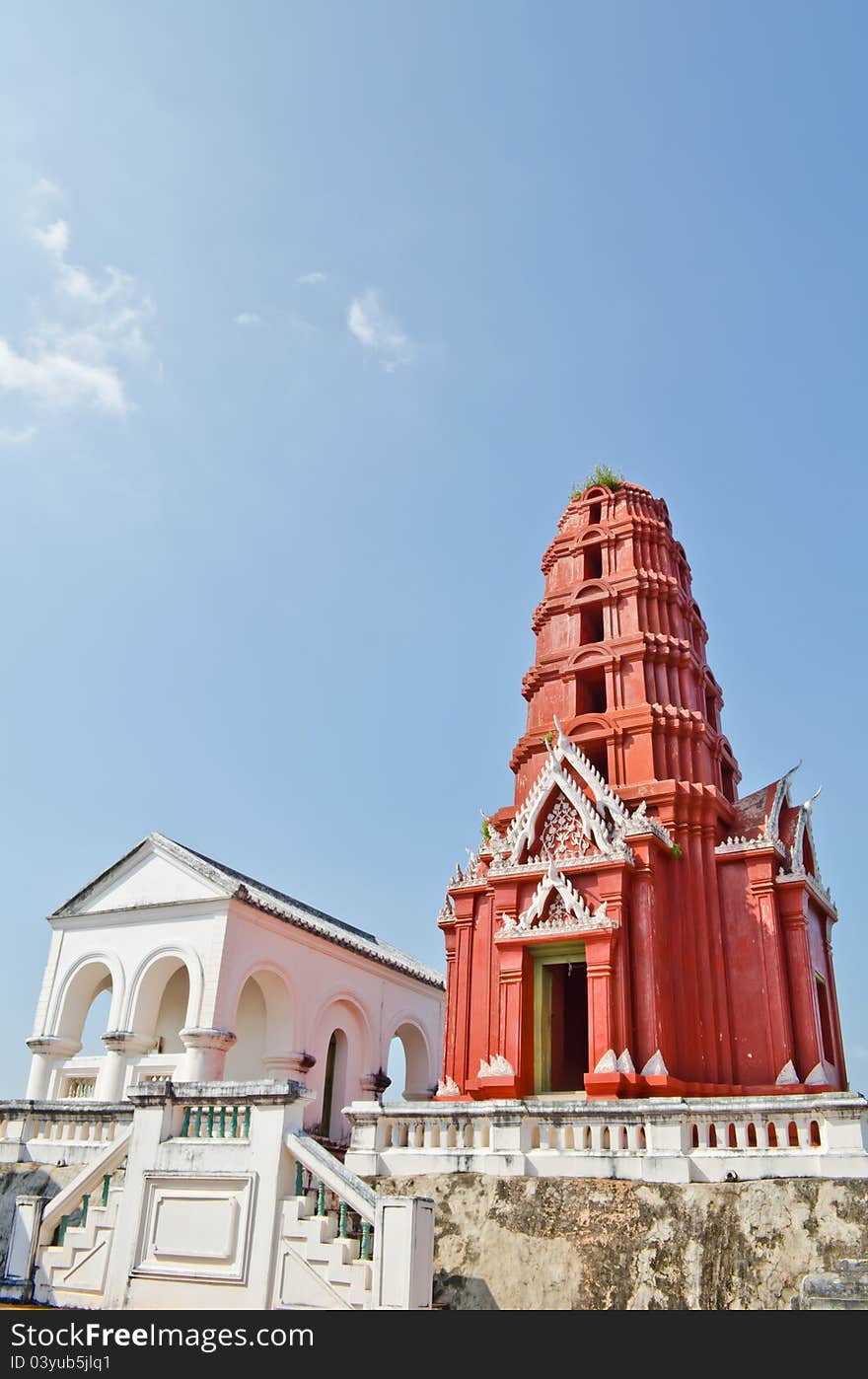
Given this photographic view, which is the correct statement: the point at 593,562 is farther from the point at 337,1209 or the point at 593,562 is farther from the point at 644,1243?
the point at 337,1209

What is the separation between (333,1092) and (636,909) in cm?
1102

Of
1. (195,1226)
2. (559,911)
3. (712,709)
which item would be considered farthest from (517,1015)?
(712,709)

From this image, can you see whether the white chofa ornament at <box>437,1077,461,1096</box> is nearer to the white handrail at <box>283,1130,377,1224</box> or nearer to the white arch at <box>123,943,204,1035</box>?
the white arch at <box>123,943,204,1035</box>

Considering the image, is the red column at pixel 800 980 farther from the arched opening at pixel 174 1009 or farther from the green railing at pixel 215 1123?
the arched opening at pixel 174 1009

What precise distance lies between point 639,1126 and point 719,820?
7.67 meters

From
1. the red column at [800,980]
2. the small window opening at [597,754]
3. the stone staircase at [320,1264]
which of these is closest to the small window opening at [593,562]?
the small window opening at [597,754]

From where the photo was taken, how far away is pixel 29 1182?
12836 mm

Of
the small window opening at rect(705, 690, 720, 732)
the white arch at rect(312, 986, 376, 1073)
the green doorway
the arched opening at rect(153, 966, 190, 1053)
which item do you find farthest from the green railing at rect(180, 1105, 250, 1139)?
the small window opening at rect(705, 690, 720, 732)

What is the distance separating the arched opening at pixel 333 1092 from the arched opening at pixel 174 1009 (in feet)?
11.7

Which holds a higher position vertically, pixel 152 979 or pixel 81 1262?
pixel 152 979

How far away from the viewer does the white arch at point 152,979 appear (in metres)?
19.6
